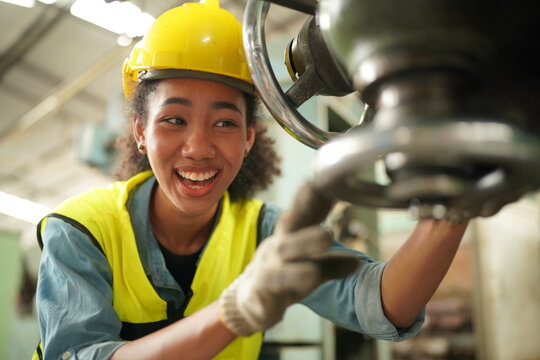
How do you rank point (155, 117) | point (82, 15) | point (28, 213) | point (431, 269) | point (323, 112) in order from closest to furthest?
1. point (431, 269)
2. point (155, 117)
3. point (323, 112)
4. point (82, 15)
5. point (28, 213)

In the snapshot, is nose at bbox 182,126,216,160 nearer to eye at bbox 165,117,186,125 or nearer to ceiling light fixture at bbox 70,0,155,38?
eye at bbox 165,117,186,125

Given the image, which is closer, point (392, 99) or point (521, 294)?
point (392, 99)

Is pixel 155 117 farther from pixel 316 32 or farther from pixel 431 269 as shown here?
pixel 431 269

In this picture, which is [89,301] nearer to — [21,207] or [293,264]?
[293,264]

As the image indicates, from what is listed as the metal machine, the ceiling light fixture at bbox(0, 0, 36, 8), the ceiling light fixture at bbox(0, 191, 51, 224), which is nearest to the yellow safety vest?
the metal machine

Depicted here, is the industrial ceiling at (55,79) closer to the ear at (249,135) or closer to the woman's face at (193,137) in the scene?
the ear at (249,135)

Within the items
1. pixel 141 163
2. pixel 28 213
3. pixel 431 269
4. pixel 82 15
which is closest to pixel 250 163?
pixel 141 163

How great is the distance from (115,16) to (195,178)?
2.50m

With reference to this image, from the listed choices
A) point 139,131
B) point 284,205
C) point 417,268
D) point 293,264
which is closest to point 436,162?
point 293,264

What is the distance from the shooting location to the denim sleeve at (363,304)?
0.76 meters

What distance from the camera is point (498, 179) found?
354 millimetres

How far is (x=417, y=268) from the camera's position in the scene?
698mm

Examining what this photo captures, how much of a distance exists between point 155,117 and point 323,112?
991 mm

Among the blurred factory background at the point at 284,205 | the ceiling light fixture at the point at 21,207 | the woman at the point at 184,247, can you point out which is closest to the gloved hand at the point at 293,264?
the woman at the point at 184,247
